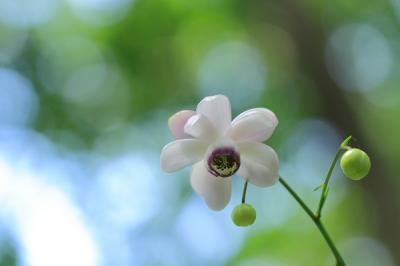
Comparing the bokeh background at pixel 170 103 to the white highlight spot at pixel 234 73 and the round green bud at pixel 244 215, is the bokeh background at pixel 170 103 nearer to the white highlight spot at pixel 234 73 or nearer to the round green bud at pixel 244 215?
the white highlight spot at pixel 234 73

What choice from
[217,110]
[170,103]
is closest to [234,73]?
[170,103]

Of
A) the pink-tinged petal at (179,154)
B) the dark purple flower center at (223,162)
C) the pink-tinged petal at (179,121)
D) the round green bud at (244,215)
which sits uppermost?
the pink-tinged petal at (179,121)

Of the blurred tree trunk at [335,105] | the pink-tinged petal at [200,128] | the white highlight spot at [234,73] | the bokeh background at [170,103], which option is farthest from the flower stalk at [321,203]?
the white highlight spot at [234,73]

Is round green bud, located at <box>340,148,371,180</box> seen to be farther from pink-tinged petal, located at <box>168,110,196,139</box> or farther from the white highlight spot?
the white highlight spot

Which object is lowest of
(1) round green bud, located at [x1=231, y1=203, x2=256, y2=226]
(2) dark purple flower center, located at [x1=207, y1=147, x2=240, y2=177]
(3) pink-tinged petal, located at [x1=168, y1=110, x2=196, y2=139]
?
(1) round green bud, located at [x1=231, y1=203, x2=256, y2=226]

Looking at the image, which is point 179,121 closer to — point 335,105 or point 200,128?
point 200,128

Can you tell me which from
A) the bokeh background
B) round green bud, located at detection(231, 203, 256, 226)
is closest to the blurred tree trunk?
the bokeh background
